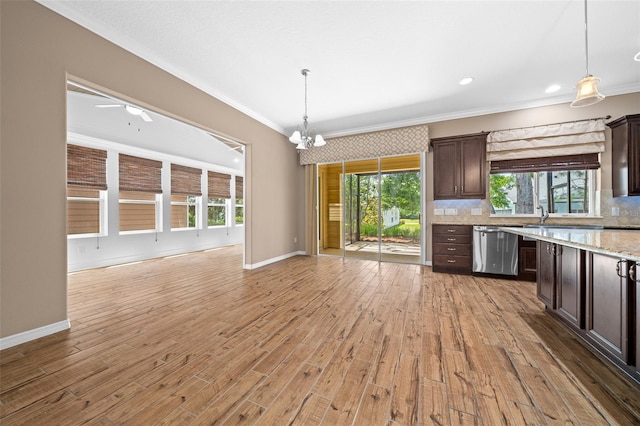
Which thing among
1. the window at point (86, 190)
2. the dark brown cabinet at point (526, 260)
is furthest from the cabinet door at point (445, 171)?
the window at point (86, 190)

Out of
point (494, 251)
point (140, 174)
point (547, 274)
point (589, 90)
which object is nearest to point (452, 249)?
point (494, 251)

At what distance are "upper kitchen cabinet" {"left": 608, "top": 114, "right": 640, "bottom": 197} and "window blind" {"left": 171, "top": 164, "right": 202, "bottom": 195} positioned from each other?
8685 millimetres

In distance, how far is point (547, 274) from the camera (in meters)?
2.55

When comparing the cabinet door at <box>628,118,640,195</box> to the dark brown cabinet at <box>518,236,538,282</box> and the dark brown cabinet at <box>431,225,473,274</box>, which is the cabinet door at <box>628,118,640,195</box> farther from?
the dark brown cabinet at <box>431,225,473,274</box>

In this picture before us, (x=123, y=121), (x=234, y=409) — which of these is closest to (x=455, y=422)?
(x=234, y=409)

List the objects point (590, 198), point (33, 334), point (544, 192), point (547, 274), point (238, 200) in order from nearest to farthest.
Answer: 1. point (33, 334)
2. point (547, 274)
3. point (590, 198)
4. point (544, 192)
5. point (238, 200)

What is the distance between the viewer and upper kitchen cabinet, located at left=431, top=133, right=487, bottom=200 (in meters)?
4.34

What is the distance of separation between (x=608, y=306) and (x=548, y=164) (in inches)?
135

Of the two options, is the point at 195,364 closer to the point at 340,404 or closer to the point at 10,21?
the point at 340,404

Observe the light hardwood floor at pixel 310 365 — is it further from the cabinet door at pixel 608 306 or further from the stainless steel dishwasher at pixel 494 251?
the stainless steel dishwasher at pixel 494 251

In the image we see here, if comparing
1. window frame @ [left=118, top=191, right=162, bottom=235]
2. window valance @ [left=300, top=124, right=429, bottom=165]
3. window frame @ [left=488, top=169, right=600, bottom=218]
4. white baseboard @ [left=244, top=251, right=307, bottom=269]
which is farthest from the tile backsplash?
window frame @ [left=118, top=191, right=162, bottom=235]

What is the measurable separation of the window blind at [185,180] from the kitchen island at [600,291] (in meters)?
7.11

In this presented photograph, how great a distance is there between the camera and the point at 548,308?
8.48ft

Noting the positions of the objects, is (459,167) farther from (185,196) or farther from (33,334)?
(185,196)
